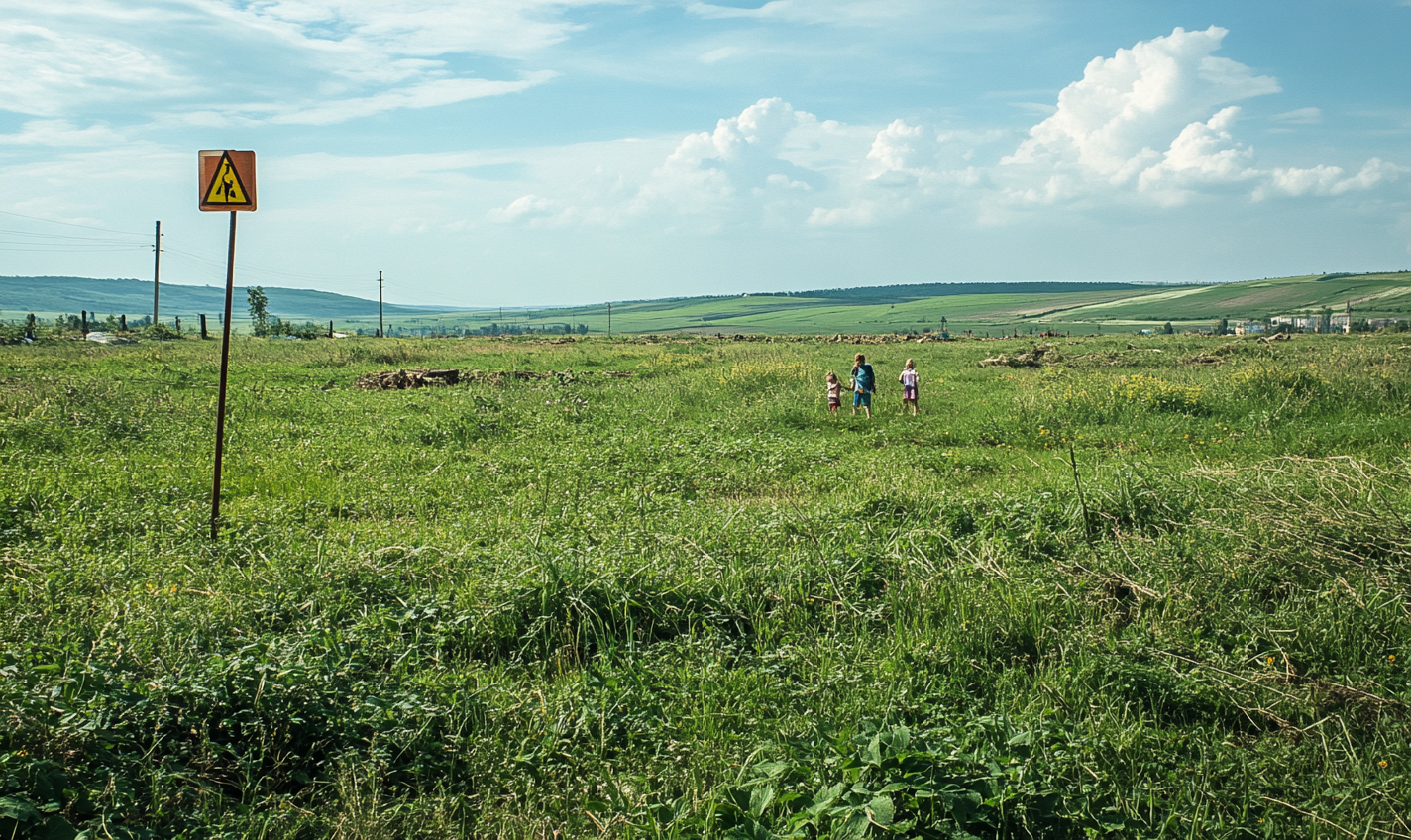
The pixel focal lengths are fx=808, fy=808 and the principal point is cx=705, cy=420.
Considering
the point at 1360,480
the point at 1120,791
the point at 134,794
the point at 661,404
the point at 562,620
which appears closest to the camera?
the point at 134,794

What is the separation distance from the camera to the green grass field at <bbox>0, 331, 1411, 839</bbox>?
347 centimetres

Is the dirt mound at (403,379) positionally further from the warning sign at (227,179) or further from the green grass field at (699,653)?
the warning sign at (227,179)

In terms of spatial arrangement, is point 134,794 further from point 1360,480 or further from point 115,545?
point 1360,480

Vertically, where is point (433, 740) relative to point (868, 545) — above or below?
below

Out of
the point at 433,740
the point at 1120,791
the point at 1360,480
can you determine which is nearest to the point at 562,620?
the point at 433,740

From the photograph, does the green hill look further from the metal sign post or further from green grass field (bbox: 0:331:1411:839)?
the metal sign post

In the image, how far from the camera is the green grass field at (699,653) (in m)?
3.47

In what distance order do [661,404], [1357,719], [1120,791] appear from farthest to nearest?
A: [661,404], [1357,719], [1120,791]

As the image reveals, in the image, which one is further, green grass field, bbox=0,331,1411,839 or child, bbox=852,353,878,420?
child, bbox=852,353,878,420

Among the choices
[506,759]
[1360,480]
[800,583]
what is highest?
[1360,480]

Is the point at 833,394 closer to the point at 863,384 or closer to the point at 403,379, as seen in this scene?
the point at 863,384

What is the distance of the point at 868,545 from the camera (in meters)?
6.66

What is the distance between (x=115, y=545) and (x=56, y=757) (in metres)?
4.42

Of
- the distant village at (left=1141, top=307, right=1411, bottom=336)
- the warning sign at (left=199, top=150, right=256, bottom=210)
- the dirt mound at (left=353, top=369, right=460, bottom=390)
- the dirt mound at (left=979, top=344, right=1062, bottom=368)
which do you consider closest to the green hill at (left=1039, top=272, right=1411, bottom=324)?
the distant village at (left=1141, top=307, right=1411, bottom=336)
